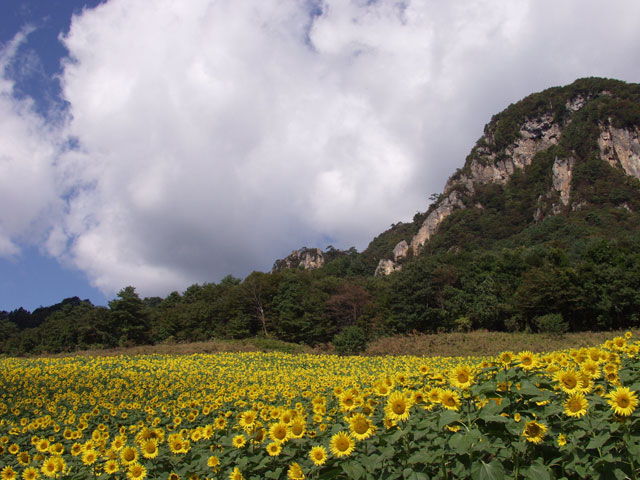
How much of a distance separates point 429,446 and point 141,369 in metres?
15.5

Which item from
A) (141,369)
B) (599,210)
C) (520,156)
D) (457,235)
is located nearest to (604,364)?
(141,369)

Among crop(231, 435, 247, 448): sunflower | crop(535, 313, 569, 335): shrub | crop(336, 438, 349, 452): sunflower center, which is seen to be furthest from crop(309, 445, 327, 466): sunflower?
crop(535, 313, 569, 335): shrub

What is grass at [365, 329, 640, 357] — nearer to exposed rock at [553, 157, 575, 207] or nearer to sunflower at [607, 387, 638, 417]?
sunflower at [607, 387, 638, 417]

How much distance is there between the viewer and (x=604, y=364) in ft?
9.30

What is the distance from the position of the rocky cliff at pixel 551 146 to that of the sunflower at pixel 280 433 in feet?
347

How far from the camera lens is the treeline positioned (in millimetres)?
30266

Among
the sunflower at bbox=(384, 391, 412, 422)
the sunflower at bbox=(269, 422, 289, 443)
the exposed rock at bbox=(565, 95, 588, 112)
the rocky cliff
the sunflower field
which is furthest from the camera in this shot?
the exposed rock at bbox=(565, 95, 588, 112)

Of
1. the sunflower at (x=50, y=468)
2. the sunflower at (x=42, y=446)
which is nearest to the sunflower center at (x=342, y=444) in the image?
the sunflower at (x=50, y=468)

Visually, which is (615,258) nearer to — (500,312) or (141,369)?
(500,312)

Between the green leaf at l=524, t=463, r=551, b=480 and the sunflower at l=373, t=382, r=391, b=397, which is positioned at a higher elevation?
the sunflower at l=373, t=382, r=391, b=397

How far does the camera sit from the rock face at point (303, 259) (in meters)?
144

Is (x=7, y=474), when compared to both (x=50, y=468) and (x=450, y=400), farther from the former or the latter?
(x=450, y=400)

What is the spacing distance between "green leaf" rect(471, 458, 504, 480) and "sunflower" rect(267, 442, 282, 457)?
1247 mm

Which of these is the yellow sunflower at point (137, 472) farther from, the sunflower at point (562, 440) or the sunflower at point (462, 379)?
the sunflower at point (562, 440)
